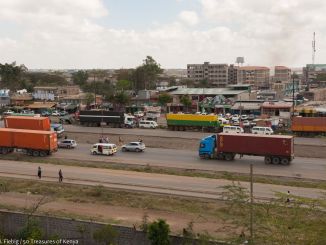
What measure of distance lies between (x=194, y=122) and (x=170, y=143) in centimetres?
842

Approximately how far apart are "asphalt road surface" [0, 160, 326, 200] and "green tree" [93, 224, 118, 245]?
915 centimetres

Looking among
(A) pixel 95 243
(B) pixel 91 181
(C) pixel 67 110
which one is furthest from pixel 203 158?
(C) pixel 67 110

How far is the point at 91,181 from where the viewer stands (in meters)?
31.0

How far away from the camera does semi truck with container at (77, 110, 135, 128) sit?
57.3m

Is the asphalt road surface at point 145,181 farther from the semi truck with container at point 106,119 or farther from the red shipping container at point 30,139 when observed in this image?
the semi truck with container at point 106,119

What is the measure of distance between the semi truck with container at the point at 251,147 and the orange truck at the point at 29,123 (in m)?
18.7

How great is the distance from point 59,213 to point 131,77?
104414 mm

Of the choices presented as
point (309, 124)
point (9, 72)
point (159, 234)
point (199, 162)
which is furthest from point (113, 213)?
point (9, 72)

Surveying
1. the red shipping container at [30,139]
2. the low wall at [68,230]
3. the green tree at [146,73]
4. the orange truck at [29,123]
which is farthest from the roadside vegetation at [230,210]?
the green tree at [146,73]

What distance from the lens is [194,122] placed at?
176ft

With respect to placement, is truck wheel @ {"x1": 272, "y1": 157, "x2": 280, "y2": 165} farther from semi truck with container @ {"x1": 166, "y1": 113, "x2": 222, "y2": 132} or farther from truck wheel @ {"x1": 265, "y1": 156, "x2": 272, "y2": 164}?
semi truck with container @ {"x1": 166, "y1": 113, "x2": 222, "y2": 132}

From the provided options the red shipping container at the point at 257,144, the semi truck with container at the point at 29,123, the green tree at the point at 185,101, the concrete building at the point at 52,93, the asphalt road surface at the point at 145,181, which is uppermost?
the concrete building at the point at 52,93

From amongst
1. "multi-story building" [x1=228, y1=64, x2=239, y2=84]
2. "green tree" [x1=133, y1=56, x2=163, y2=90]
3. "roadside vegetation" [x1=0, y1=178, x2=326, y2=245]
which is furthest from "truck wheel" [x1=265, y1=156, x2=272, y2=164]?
"multi-story building" [x1=228, y1=64, x2=239, y2=84]

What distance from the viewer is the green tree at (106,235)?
62.2 ft
